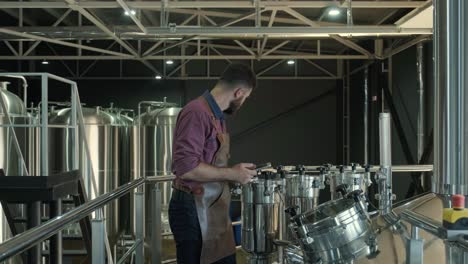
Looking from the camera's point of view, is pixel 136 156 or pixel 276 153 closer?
pixel 136 156

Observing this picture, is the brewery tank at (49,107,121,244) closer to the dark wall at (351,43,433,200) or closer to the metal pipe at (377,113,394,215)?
the dark wall at (351,43,433,200)

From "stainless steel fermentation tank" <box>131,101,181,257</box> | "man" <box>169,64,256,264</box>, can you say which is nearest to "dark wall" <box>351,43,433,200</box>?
"stainless steel fermentation tank" <box>131,101,181,257</box>

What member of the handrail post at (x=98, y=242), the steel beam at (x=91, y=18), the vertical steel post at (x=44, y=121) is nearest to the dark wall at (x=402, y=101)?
the steel beam at (x=91, y=18)

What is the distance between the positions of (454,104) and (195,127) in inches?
40.8

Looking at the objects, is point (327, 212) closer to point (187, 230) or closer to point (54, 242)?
point (187, 230)

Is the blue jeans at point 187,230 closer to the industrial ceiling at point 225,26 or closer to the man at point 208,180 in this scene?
the man at point 208,180

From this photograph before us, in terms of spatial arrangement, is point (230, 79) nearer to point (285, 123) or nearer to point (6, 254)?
point (6, 254)

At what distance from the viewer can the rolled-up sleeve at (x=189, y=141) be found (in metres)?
1.94

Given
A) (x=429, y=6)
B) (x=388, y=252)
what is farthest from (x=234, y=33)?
(x=388, y=252)

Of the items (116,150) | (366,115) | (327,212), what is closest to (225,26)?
(116,150)

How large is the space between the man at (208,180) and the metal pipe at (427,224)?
0.72m

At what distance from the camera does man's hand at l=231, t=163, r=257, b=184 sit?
2031 mm

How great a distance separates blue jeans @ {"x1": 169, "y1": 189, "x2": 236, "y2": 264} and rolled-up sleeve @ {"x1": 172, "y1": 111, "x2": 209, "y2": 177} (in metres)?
0.17

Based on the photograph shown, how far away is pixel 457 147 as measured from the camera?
1.20 meters
